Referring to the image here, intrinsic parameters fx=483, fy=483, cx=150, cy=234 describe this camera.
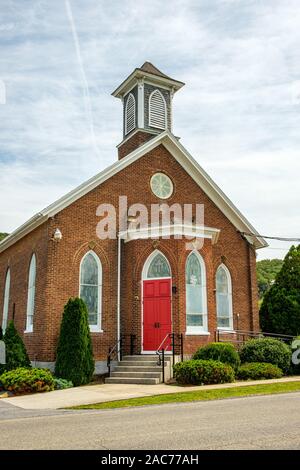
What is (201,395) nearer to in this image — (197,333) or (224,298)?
(197,333)

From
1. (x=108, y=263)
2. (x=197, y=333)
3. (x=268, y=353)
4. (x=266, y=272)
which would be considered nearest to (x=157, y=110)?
(x=108, y=263)

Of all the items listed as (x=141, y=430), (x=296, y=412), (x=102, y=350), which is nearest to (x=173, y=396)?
(x=296, y=412)

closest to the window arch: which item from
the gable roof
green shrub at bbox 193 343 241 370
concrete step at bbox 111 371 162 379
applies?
green shrub at bbox 193 343 241 370

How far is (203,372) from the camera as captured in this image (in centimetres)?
1435

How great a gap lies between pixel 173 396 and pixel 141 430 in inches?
176

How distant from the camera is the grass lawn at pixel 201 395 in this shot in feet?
36.3

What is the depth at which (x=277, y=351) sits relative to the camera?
16.9 m

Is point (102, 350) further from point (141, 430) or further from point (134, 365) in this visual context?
point (141, 430)

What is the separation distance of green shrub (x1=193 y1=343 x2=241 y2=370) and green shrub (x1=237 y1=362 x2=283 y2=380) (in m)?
0.28

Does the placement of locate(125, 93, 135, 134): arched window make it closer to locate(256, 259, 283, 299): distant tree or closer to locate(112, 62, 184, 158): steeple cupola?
A: locate(112, 62, 184, 158): steeple cupola

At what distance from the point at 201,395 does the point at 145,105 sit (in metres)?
13.7

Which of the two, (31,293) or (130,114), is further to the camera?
(130,114)

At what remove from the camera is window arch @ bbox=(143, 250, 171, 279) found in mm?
17922

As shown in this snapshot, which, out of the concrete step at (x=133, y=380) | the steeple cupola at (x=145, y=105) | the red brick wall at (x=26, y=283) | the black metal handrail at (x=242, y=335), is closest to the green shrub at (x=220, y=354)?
the concrete step at (x=133, y=380)
